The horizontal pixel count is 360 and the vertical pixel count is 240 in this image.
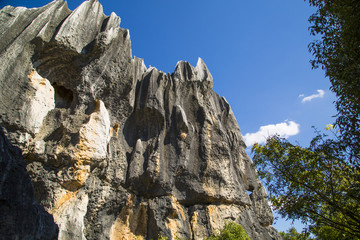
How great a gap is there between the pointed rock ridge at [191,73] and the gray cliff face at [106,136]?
124 cm

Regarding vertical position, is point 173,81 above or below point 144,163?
above

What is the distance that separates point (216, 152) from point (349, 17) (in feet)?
39.6

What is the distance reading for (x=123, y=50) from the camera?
15.6 metres

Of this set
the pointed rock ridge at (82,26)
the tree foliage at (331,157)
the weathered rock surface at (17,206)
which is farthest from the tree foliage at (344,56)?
the pointed rock ridge at (82,26)

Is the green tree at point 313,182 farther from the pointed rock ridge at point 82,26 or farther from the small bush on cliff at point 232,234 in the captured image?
the pointed rock ridge at point 82,26

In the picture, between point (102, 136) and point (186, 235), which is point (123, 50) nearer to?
point (102, 136)

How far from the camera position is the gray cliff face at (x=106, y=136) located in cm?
1140

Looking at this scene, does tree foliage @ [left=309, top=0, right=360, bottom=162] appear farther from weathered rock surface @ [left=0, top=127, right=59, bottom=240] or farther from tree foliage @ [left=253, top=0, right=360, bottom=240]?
weathered rock surface @ [left=0, top=127, right=59, bottom=240]

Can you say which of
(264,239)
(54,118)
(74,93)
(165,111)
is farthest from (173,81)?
(264,239)

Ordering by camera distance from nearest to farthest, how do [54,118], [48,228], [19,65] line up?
1. [48,228]
2. [19,65]
3. [54,118]

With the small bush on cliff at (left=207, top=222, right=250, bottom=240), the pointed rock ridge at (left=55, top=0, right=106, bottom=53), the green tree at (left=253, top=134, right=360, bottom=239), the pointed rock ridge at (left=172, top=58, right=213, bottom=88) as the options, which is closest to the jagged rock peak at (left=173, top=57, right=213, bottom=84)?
the pointed rock ridge at (left=172, top=58, right=213, bottom=88)

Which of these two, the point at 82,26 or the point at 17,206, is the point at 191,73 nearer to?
the point at 82,26

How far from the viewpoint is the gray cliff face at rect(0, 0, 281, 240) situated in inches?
449

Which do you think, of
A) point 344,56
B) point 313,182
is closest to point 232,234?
point 313,182
